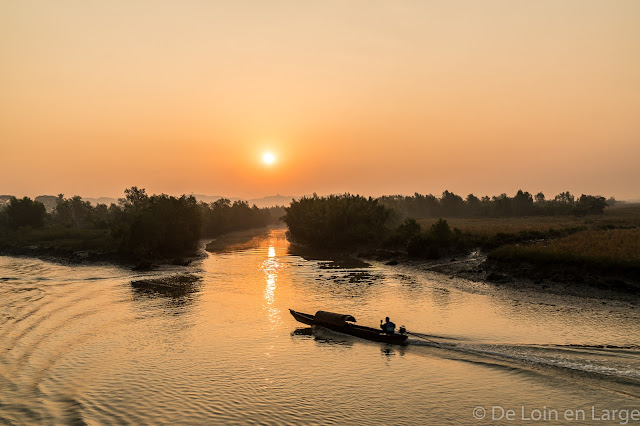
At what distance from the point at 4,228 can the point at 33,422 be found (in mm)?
136231

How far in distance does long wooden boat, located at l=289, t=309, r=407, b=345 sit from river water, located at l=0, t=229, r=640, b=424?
0.56 meters

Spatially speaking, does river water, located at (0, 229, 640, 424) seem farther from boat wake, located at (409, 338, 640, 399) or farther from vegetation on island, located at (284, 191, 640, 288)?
vegetation on island, located at (284, 191, 640, 288)

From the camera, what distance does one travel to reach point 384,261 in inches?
3098

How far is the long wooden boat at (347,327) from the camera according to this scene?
2953 centimetres

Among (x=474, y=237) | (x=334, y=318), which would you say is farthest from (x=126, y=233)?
(x=474, y=237)

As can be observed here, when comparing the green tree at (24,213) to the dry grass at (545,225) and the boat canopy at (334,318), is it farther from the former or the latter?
the boat canopy at (334,318)

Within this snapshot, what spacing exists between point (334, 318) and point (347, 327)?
4.16ft

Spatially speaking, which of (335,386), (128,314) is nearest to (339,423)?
(335,386)

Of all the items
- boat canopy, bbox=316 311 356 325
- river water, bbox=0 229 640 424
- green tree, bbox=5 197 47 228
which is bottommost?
river water, bbox=0 229 640 424

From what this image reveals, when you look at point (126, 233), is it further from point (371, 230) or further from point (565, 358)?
point (565, 358)

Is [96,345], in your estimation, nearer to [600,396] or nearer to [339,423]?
[339,423]

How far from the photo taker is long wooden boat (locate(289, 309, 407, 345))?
29.5 m

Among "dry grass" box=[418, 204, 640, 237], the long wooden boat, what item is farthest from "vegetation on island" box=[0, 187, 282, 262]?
"dry grass" box=[418, 204, 640, 237]

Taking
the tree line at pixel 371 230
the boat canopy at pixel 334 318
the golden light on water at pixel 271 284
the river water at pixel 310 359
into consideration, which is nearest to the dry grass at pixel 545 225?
the tree line at pixel 371 230
